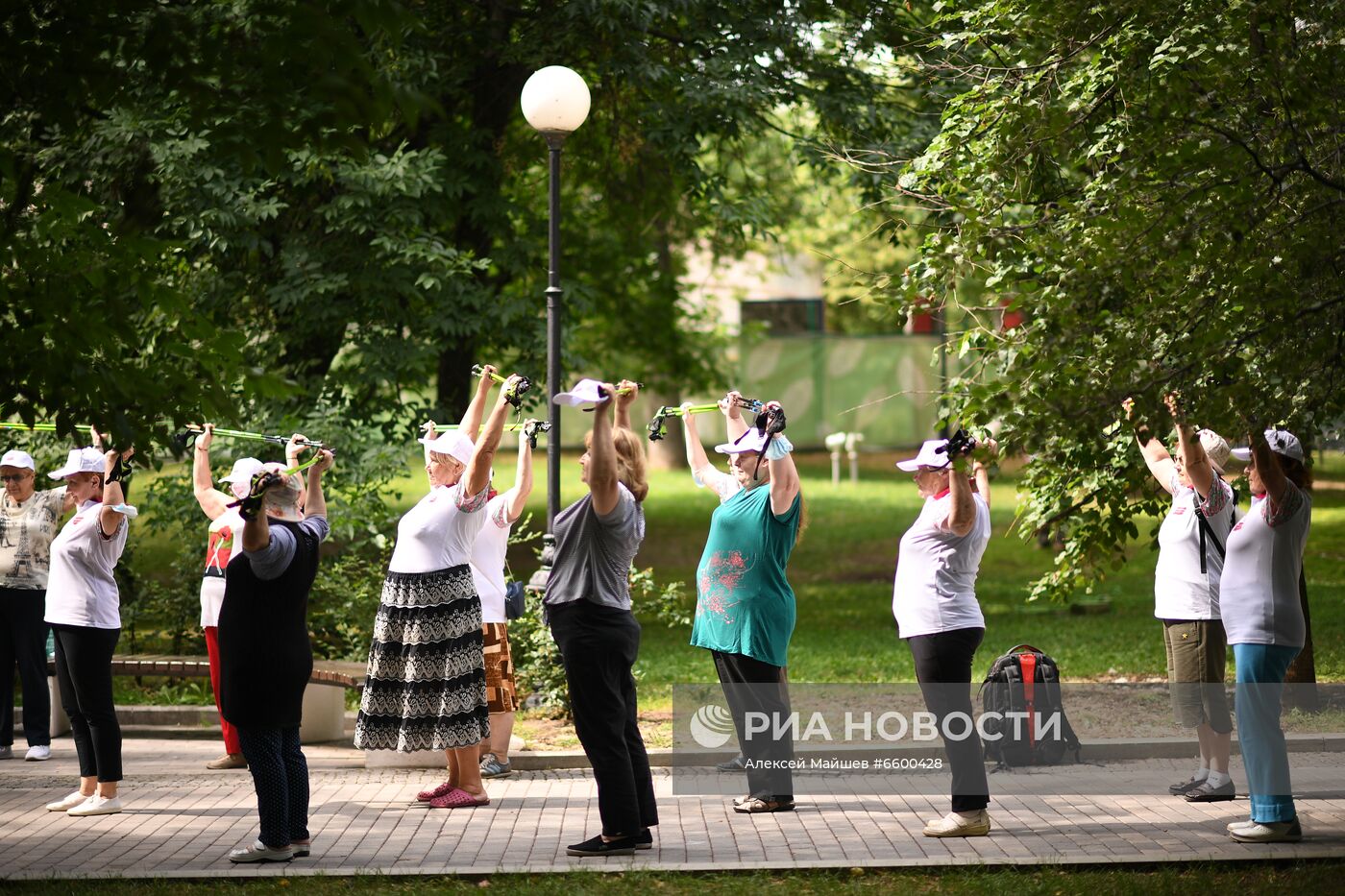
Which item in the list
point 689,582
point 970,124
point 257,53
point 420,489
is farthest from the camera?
point 420,489

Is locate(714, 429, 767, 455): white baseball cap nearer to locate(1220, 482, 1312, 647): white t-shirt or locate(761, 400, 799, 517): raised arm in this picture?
locate(761, 400, 799, 517): raised arm

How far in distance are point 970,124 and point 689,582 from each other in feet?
34.8

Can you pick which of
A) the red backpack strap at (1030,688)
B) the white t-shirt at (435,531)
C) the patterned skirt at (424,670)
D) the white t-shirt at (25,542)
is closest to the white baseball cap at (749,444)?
the white t-shirt at (435,531)

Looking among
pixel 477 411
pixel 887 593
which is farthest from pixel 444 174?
pixel 887 593

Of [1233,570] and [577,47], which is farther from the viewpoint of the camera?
[577,47]

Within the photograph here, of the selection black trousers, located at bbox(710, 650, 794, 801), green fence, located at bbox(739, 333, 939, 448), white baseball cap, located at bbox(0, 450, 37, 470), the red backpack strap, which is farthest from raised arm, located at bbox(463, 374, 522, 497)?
green fence, located at bbox(739, 333, 939, 448)

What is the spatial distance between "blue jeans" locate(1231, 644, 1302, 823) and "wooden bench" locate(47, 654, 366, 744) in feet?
18.4

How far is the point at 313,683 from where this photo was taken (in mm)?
9656

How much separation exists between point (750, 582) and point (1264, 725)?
2.50 metres

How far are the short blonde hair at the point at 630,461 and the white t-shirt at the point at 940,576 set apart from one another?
1.31 m

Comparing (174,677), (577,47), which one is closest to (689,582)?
(577,47)

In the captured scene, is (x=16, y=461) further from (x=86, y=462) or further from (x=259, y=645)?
(x=259, y=645)

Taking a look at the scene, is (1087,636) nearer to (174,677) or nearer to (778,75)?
(778,75)

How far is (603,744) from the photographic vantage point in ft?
21.1
